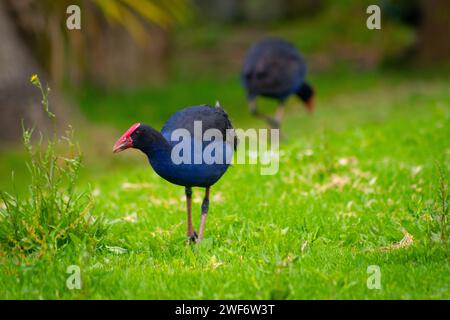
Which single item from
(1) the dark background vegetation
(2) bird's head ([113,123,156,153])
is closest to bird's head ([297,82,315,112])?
(1) the dark background vegetation

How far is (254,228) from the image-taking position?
19.5 ft

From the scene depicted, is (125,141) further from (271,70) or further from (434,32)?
(434,32)

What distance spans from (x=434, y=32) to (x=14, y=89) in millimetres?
9162

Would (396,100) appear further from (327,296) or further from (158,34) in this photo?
(327,296)

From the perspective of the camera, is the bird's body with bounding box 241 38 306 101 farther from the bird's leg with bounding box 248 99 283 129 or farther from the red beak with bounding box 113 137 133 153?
the red beak with bounding box 113 137 133 153

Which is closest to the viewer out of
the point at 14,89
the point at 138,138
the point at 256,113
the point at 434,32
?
the point at 138,138

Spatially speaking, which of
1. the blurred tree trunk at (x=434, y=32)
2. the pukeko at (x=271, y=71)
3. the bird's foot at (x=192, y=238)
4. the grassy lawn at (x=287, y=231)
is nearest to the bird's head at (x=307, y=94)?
the pukeko at (x=271, y=71)

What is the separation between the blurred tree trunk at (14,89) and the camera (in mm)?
11102

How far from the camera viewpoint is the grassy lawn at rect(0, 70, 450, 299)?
15.1 ft

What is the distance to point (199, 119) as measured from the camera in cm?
568

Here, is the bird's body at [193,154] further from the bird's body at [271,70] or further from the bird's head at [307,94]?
the bird's head at [307,94]

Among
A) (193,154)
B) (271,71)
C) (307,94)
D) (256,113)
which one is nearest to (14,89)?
(256,113)

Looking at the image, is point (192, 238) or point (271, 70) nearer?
point (192, 238)

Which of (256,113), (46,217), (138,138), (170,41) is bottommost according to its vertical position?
(46,217)
